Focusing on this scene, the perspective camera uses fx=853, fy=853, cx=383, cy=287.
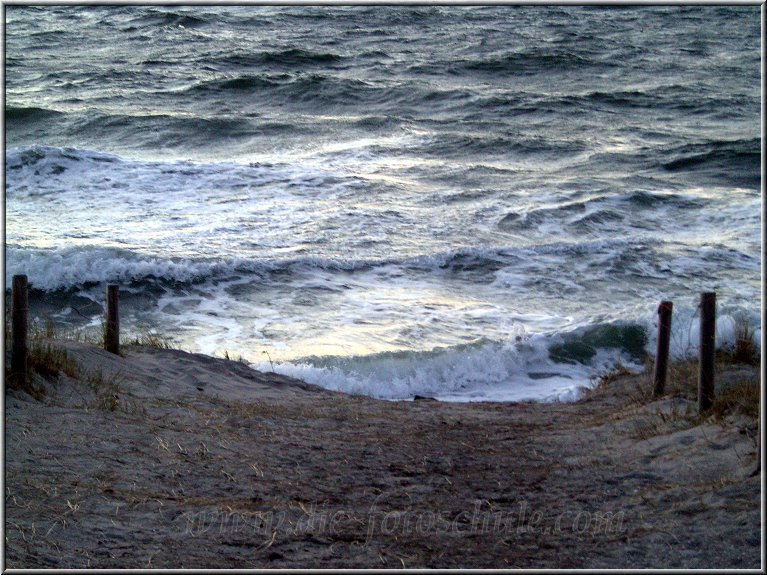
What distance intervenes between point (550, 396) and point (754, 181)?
12.4 m

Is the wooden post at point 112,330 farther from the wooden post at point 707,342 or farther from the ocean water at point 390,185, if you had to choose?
the wooden post at point 707,342

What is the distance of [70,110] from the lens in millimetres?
23203

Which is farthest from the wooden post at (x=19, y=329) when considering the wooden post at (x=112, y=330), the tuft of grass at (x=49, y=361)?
the wooden post at (x=112, y=330)

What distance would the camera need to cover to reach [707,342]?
5969mm

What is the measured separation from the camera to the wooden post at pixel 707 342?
19.6 feet

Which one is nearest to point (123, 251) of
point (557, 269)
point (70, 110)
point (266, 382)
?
point (266, 382)

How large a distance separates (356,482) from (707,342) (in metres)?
2.65

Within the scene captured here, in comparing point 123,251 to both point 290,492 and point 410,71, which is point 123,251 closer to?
point 290,492

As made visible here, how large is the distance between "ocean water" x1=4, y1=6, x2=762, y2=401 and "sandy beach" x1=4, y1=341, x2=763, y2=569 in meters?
2.39

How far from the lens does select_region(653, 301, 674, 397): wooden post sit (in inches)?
271

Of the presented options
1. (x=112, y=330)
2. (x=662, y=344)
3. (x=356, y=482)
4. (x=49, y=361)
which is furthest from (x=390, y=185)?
(x=356, y=482)

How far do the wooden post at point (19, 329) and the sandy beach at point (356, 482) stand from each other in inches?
8.8

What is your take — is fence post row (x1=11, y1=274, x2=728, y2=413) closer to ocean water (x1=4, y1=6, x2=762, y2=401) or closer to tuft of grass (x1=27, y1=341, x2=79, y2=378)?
tuft of grass (x1=27, y1=341, x2=79, y2=378)

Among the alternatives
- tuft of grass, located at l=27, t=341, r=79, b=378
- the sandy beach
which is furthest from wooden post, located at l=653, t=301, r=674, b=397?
tuft of grass, located at l=27, t=341, r=79, b=378
